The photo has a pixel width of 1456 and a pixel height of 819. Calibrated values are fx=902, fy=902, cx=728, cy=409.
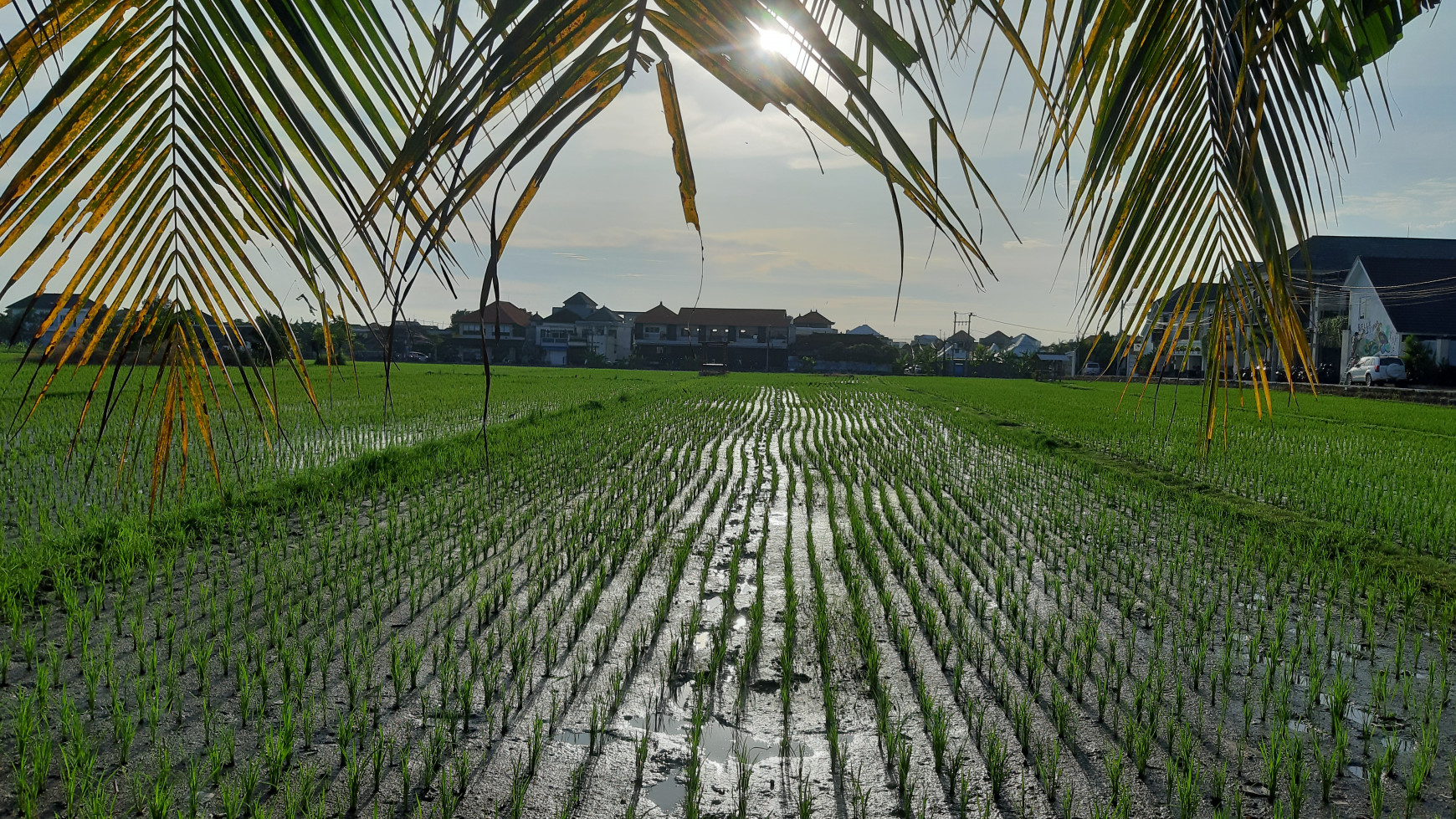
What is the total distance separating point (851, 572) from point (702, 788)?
2.63m

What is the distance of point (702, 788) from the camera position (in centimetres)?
271

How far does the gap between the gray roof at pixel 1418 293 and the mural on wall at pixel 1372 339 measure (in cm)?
61

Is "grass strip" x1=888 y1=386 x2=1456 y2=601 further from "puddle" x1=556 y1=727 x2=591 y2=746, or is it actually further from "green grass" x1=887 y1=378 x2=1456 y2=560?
"puddle" x1=556 y1=727 x2=591 y2=746

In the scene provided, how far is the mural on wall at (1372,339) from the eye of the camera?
29.6 metres

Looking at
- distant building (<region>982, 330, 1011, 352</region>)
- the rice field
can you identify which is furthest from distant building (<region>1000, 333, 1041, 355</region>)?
the rice field

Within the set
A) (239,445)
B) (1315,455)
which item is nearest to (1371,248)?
(1315,455)

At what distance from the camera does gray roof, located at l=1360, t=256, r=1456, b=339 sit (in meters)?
28.8

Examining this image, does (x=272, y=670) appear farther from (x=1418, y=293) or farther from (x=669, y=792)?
(x=1418, y=293)

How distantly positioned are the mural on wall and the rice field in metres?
26.8

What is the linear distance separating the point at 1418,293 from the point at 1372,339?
208cm

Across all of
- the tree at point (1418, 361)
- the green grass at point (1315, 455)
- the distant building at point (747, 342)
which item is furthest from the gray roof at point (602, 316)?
the tree at point (1418, 361)

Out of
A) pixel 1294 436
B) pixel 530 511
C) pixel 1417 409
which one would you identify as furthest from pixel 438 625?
pixel 1417 409

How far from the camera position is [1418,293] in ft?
98.3

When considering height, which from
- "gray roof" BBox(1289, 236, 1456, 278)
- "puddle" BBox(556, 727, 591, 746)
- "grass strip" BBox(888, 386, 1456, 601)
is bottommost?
"puddle" BBox(556, 727, 591, 746)
